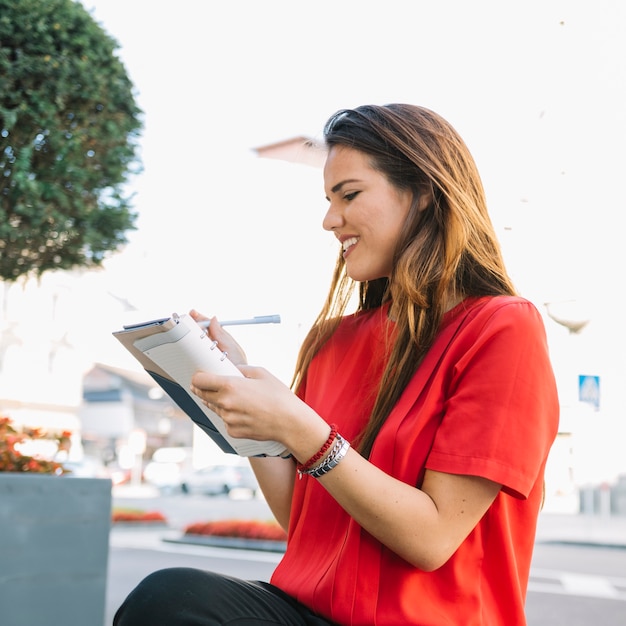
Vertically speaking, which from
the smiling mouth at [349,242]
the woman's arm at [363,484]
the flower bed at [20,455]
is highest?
the smiling mouth at [349,242]

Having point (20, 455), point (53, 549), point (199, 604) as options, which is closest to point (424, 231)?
point (199, 604)

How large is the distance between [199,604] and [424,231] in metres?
0.64

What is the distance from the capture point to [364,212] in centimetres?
132

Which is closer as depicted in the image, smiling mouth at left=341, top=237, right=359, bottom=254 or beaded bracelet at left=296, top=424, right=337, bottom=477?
beaded bracelet at left=296, top=424, right=337, bottom=477

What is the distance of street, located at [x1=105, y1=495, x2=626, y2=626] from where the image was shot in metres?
6.20

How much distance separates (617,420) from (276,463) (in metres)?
16.9

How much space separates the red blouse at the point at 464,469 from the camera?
3.50ft

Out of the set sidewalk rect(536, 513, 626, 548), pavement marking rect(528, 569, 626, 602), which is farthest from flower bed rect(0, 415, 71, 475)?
sidewalk rect(536, 513, 626, 548)

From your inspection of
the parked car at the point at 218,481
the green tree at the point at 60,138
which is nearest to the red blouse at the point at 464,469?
the green tree at the point at 60,138

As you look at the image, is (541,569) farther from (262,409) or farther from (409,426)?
(262,409)

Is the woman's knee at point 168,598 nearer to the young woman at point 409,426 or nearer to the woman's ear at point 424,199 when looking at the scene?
the young woman at point 409,426

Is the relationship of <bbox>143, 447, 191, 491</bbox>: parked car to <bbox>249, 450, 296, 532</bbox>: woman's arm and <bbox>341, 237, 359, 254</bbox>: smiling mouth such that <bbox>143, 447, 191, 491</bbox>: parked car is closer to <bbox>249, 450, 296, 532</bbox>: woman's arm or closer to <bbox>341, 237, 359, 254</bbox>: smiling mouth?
<bbox>249, 450, 296, 532</bbox>: woman's arm

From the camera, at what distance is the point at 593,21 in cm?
927

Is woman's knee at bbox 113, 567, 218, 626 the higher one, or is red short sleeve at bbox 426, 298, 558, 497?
red short sleeve at bbox 426, 298, 558, 497
